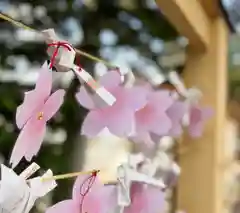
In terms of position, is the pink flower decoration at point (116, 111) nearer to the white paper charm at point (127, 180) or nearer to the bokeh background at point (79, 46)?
the white paper charm at point (127, 180)

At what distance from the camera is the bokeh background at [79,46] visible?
42.5 inches

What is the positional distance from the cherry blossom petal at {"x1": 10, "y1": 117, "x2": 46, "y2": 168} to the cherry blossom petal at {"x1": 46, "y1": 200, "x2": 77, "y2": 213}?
7 centimetres

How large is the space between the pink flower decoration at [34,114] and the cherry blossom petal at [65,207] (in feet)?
0.22

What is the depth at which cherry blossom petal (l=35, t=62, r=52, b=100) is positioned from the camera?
0.57 meters

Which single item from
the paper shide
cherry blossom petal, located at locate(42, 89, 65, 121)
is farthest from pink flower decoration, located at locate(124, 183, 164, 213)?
cherry blossom petal, located at locate(42, 89, 65, 121)

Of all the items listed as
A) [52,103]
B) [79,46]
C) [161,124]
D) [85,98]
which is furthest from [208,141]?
[52,103]

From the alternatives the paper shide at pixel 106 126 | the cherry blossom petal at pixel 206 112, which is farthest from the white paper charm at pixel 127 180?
the cherry blossom petal at pixel 206 112

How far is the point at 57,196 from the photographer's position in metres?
1.05

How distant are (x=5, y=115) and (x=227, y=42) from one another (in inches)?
18.4

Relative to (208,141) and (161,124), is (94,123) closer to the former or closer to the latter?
(161,124)

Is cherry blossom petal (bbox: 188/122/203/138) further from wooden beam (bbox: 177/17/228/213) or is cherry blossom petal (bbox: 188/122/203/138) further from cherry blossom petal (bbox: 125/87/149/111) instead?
cherry blossom petal (bbox: 125/87/149/111)

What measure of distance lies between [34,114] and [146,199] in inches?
10.7

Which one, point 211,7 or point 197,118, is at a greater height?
point 211,7

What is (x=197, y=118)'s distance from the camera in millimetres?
1021
